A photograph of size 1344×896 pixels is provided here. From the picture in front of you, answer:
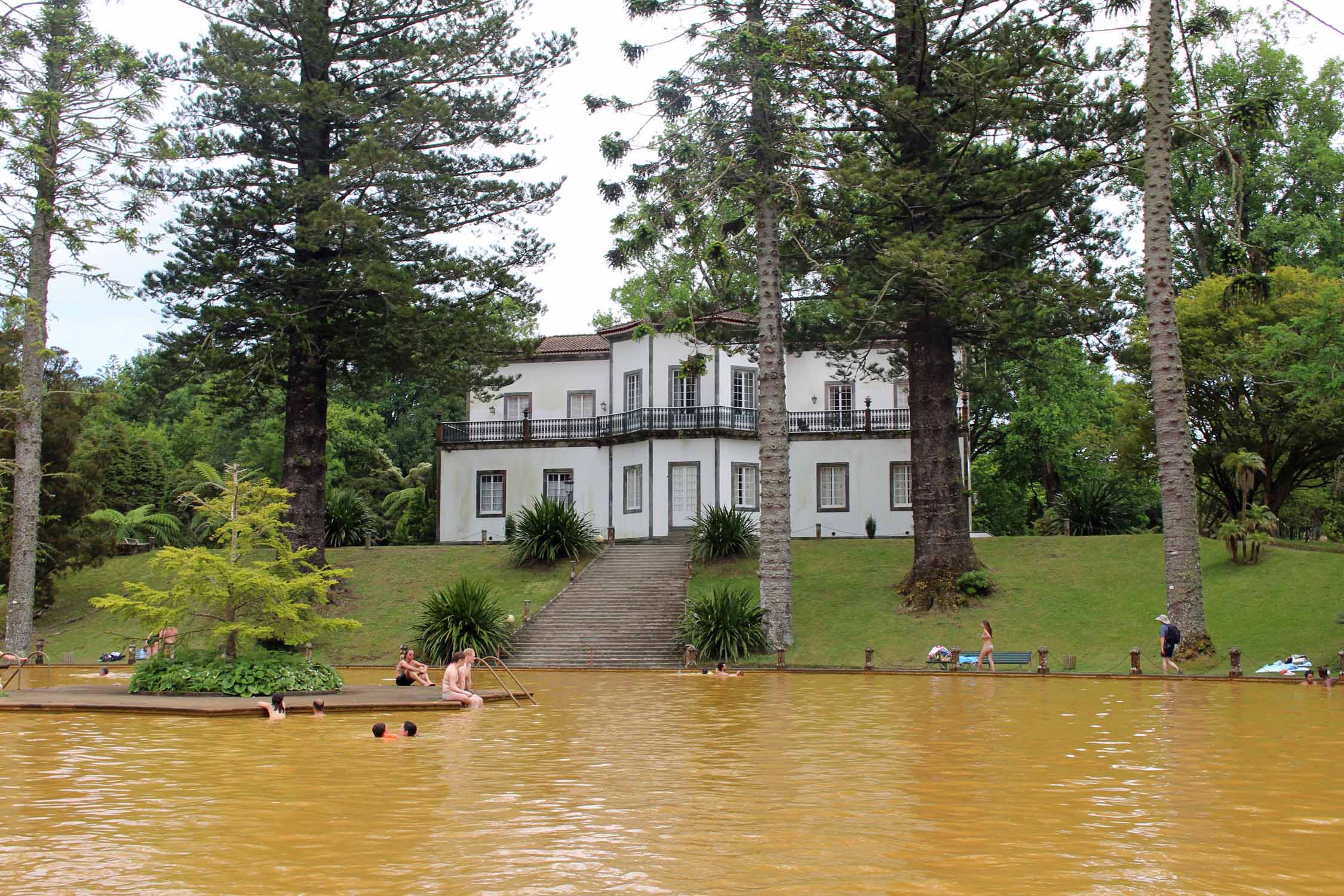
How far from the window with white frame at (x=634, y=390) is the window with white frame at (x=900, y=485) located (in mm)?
10009

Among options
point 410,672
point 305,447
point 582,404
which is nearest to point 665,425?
point 582,404

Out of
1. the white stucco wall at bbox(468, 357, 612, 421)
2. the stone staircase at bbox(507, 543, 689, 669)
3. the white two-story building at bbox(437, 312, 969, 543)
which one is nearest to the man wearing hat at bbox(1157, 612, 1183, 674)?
the stone staircase at bbox(507, 543, 689, 669)

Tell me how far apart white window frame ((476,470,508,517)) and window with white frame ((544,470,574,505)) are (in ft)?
5.83

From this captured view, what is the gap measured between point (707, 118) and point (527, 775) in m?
22.1

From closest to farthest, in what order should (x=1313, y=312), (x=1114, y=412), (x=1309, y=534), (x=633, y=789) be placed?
(x=633, y=789) < (x=1313, y=312) < (x=1114, y=412) < (x=1309, y=534)

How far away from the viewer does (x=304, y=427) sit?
3459cm

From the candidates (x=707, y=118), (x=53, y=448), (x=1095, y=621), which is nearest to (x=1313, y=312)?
(x=1095, y=621)

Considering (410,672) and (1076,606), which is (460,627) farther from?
(1076,606)

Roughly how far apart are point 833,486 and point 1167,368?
70.6 feet

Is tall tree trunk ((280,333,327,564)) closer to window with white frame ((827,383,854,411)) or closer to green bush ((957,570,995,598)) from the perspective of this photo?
green bush ((957,570,995,598))

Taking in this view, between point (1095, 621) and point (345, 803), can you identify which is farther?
point (1095, 621)

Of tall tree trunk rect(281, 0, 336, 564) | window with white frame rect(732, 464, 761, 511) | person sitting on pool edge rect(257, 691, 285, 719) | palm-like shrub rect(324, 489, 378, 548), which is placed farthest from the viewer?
window with white frame rect(732, 464, 761, 511)

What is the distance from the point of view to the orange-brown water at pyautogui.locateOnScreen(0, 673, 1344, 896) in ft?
22.7

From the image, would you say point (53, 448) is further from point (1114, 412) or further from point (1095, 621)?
point (1114, 412)
